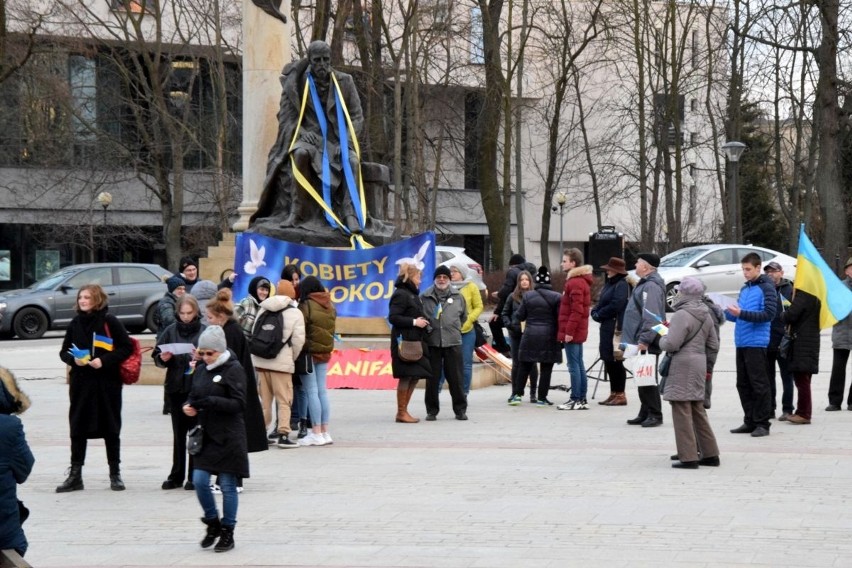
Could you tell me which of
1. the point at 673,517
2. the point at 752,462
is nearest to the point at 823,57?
the point at 752,462

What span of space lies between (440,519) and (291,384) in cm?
410

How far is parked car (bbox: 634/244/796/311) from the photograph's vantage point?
3238 centimetres

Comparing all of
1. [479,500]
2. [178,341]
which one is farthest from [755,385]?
[178,341]

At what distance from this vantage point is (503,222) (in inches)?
1711

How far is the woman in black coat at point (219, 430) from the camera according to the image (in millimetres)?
8617

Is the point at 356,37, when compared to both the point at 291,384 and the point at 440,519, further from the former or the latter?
the point at 440,519

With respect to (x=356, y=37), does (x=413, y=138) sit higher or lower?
lower

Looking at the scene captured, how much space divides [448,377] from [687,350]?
4.14 m

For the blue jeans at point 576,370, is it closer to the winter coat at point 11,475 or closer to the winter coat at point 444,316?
the winter coat at point 444,316

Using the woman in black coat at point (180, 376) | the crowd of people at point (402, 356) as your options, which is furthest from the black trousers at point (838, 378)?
the woman in black coat at point (180, 376)

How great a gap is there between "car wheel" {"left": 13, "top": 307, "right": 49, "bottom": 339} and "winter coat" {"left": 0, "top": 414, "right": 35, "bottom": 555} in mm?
23686

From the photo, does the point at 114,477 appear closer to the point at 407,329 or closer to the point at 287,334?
the point at 287,334

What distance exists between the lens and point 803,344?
14.6m

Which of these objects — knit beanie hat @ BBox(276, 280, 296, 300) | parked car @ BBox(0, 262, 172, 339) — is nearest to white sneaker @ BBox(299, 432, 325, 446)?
knit beanie hat @ BBox(276, 280, 296, 300)
